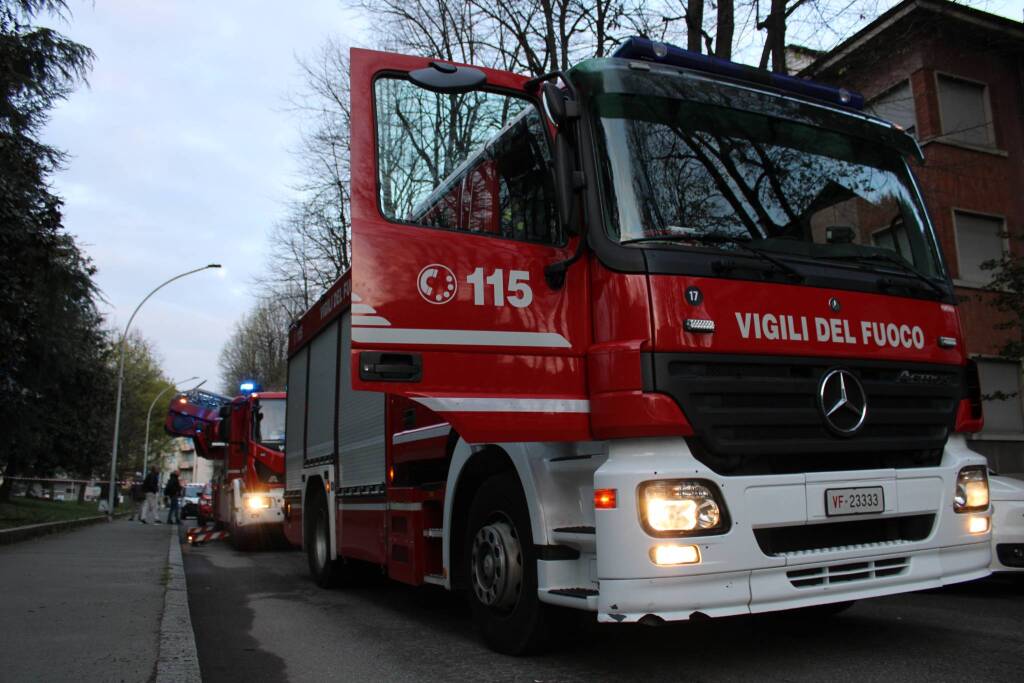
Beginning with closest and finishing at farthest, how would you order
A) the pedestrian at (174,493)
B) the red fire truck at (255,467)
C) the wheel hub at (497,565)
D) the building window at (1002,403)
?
the wheel hub at (497,565), the red fire truck at (255,467), the building window at (1002,403), the pedestrian at (174,493)

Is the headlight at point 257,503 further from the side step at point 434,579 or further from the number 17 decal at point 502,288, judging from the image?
the number 17 decal at point 502,288

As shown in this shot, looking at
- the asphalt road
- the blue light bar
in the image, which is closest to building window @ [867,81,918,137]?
the asphalt road

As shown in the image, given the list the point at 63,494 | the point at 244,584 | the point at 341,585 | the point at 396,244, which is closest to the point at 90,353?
the point at 63,494

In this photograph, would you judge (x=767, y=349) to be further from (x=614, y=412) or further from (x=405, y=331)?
(x=405, y=331)

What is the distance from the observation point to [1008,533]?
21.5 feet

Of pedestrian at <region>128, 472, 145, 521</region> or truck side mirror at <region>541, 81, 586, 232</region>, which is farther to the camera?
pedestrian at <region>128, 472, 145, 521</region>

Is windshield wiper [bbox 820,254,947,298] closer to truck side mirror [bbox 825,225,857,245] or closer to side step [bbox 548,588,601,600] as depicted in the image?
truck side mirror [bbox 825,225,857,245]

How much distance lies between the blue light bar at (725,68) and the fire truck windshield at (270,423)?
11341 mm

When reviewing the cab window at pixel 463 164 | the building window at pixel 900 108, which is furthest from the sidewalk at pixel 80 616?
the building window at pixel 900 108

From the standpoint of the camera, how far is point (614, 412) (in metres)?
3.85

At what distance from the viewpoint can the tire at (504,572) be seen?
4.43m

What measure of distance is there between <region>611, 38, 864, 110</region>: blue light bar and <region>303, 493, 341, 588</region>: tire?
5.52m

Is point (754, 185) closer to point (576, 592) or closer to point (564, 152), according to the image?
point (564, 152)

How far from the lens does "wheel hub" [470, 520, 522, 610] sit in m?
4.55
